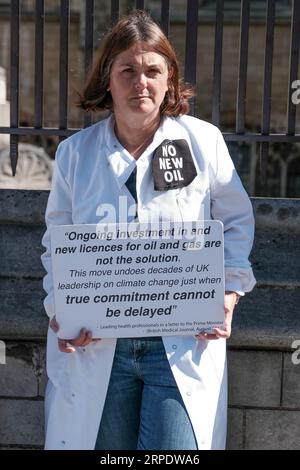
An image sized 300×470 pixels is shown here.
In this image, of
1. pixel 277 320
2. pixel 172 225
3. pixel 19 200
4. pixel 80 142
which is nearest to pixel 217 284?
pixel 172 225

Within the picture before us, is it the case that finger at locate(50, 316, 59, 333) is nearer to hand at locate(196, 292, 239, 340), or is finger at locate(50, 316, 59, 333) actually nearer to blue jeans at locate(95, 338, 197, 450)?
blue jeans at locate(95, 338, 197, 450)

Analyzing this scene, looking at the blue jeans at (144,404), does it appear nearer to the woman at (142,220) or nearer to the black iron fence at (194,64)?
the woman at (142,220)

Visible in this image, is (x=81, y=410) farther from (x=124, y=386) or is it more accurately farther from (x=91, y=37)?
(x=91, y=37)

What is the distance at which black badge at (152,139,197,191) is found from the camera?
9.86ft

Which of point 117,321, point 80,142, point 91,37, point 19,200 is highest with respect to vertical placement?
point 91,37

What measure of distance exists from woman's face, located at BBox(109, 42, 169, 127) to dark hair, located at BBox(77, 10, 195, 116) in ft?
0.09

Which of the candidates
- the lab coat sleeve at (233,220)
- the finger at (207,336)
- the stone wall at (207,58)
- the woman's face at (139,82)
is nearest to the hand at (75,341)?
the finger at (207,336)

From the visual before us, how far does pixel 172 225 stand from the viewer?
2967mm

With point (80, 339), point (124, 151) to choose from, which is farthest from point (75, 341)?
point (124, 151)

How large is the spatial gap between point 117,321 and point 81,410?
31cm

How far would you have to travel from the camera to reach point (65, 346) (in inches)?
117

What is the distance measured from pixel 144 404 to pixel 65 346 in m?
0.31
